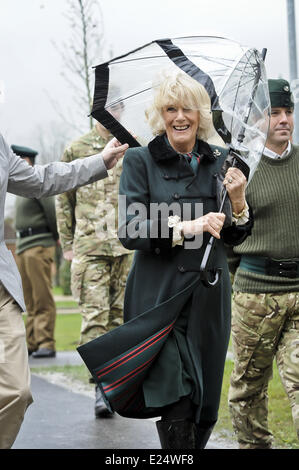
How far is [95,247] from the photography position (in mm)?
7141

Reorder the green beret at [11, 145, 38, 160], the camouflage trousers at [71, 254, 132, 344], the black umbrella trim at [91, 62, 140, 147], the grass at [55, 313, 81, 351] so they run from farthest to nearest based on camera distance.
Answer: the grass at [55, 313, 81, 351] < the green beret at [11, 145, 38, 160] < the camouflage trousers at [71, 254, 132, 344] < the black umbrella trim at [91, 62, 140, 147]

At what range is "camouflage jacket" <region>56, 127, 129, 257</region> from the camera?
281 inches

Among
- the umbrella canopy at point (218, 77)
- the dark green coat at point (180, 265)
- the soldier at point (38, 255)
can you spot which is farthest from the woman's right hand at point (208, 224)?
the soldier at point (38, 255)

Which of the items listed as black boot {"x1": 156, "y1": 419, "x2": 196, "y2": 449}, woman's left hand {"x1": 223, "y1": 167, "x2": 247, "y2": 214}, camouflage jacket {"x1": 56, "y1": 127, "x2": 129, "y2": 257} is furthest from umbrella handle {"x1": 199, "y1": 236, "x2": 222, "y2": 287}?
camouflage jacket {"x1": 56, "y1": 127, "x2": 129, "y2": 257}

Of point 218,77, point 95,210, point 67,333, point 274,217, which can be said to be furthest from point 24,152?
point 67,333

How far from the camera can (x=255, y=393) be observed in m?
5.14

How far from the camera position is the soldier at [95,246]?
7.14 metres

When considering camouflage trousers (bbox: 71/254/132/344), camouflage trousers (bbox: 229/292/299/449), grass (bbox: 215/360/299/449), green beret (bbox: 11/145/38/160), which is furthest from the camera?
green beret (bbox: 11/145/38/160)

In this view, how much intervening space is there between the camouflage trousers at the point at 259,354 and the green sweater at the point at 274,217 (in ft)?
0.25

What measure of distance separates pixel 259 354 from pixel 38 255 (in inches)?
260

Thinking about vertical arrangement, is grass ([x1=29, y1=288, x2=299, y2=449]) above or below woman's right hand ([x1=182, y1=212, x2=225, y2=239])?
below

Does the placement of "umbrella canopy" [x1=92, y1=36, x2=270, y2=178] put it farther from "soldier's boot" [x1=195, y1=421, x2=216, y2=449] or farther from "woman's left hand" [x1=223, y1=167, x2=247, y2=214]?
"soldier's boot" [x1=195, y1=421, x2=216, y2=449]

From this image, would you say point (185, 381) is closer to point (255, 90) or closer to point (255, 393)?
point (255, 393)
